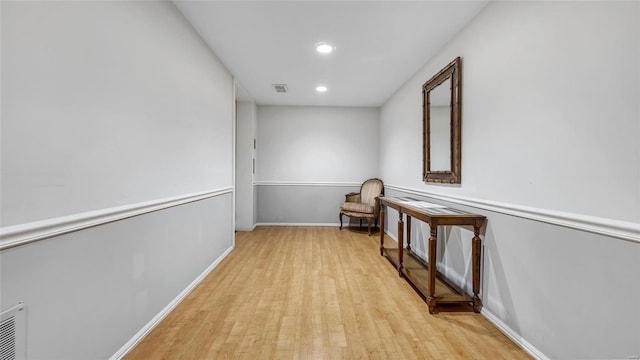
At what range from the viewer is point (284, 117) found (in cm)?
520

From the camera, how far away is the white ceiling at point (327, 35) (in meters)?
2.09

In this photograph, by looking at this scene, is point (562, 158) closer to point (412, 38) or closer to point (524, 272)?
point (524, 272)

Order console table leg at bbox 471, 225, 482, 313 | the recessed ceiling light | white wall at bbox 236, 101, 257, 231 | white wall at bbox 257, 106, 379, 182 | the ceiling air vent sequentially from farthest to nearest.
A: white wall at bbox 257, 106, 379, 182 < white wall at bbox 236, 101, 257, 231 < the ceiling air vent < the recessed ceiling light < console table leg at bbox 471, 225, 482, 313

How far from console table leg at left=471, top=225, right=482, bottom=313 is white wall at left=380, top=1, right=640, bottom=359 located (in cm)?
5

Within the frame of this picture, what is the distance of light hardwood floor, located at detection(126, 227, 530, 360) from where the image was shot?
5.22 ft

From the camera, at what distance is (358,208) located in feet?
15.3

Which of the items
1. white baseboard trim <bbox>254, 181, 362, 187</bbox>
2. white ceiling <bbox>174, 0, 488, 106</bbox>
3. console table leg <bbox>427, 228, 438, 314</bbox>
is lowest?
console table leg <bbox>427, 228, 438, 314</bbox>

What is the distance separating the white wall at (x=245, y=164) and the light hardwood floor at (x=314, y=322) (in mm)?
1832

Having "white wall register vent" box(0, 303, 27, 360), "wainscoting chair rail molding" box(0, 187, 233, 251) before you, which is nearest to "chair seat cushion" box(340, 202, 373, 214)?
"wainscoting chair rail molding" box(0, 187, 233, 251)

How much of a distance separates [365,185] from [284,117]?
195 cm

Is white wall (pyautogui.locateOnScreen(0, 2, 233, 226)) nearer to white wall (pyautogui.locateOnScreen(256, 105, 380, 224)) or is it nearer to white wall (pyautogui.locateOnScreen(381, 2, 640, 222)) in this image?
white wall (pyautogui.locateOnScreen(381, 2, 640, 222))

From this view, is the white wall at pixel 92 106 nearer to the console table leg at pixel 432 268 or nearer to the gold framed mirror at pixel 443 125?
the console table leg at pixel 432 268

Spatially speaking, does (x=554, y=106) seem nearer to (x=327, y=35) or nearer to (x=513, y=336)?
(x=513, y=336)

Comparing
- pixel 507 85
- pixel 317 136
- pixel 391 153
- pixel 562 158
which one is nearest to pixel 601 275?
pixel 562 158
